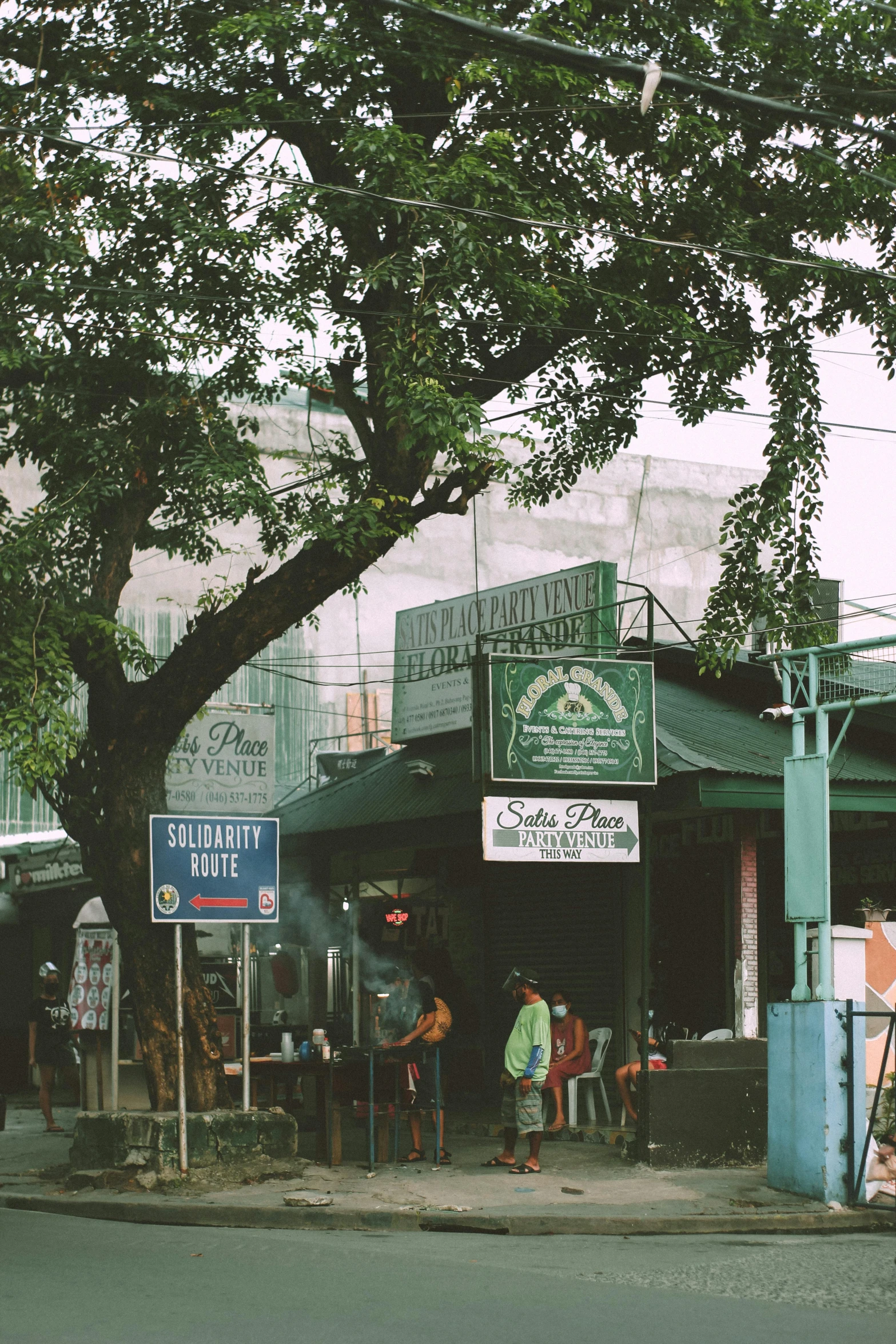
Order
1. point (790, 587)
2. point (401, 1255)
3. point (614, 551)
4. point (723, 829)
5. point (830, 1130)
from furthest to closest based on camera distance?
point (614, 551) < point (723, 829) < point (790, 587) < point (830, 1130) < point (401, 1255)

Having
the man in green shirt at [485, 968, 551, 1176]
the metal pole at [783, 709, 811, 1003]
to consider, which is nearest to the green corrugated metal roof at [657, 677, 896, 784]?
the metal pole at [783, 709, 811, 1003]

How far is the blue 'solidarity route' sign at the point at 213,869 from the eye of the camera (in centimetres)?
1216

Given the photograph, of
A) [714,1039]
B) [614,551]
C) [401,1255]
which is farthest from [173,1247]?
[614,551]

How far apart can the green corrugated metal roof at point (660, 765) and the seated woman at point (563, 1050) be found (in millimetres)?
2222

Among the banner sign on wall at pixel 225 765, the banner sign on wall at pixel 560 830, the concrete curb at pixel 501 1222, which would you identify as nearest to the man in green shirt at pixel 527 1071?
the banner sign on wall at pixel 560 830

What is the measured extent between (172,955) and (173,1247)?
3756 mm

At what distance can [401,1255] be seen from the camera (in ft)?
29.3

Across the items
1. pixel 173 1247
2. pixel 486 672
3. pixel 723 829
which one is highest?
pixel 486 672

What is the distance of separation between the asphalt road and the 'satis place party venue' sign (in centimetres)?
622

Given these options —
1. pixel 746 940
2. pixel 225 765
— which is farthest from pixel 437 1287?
pixel 225 765

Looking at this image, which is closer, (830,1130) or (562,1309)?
(562,1309)

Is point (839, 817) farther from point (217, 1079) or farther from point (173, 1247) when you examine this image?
point (173, 1247)

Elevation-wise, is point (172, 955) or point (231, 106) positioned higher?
point (231, 106)

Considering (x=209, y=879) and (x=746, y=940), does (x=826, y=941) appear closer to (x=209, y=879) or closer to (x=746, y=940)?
(x=746, y=940)
